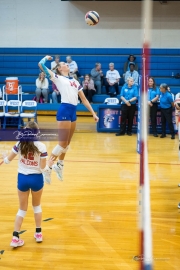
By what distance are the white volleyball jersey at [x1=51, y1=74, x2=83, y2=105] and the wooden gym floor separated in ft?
5.54

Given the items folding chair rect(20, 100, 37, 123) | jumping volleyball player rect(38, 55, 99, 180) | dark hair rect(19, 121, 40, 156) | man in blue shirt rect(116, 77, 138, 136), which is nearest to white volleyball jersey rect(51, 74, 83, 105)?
jumping volleyball player rect(38, 55, 99, 180)

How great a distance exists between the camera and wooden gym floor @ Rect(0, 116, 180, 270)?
217 inches

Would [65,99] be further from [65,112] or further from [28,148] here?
[28,148]

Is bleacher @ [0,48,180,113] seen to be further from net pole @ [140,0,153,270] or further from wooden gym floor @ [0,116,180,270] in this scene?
net pole @ [140,0,153,270]

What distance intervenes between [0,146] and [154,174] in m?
4.98

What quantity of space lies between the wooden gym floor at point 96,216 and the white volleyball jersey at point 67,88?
1.69 meters

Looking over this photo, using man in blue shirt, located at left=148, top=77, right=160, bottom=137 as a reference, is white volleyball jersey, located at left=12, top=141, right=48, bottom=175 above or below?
below

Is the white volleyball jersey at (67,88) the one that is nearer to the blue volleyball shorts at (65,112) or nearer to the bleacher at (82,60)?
the blue volleyball shorts at (65,112)

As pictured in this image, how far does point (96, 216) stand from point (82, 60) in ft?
47.6

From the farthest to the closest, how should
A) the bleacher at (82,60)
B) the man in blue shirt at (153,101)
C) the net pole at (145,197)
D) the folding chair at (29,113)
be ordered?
1. the bleacher at (82,60)
2. the folding chair at (29,113)
3. the man in blue shirt at (153,101)
4. the net pole at (145,197)

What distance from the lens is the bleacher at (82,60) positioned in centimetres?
2041

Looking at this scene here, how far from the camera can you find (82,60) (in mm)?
20797

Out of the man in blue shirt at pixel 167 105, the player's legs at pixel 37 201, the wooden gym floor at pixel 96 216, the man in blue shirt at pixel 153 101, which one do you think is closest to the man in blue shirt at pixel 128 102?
the man in blue shirt at pixel 153 101

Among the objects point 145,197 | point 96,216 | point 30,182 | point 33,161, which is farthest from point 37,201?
point 145,197
